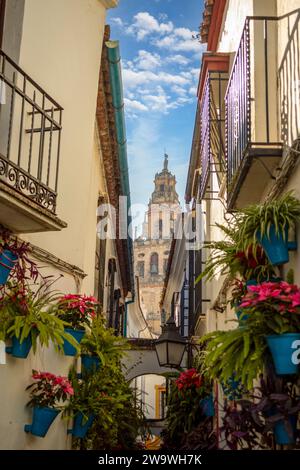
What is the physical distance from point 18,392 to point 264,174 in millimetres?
2960

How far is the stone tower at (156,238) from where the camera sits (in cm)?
9369

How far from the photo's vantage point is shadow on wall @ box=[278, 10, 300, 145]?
20.1 ft

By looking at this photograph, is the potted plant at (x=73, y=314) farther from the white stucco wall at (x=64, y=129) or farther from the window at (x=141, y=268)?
the window at (x=141, y=268)

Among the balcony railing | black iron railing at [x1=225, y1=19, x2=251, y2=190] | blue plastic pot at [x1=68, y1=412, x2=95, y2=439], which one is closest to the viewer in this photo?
the balcony railing

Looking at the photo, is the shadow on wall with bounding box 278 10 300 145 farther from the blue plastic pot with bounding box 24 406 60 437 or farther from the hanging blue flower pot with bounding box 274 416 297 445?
the blue plastic pot with bounding box 24 406 60 437

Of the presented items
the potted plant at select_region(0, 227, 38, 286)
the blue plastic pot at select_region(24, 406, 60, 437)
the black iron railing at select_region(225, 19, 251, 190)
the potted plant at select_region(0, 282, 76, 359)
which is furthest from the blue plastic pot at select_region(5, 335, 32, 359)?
the black iron railing at select_region(225, 19, 251, 190)

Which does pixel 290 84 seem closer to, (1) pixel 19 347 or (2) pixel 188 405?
(1) pixel 19 347

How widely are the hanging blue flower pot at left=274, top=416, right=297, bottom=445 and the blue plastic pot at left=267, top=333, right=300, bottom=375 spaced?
30 cm

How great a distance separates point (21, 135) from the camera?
6.29 metres

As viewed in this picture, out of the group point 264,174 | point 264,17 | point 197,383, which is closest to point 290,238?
point 264,174

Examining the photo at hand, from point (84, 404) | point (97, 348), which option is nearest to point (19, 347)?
point (84, 404)

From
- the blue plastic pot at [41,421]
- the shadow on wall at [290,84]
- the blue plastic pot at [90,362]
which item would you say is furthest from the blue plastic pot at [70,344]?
the shadow on wall at [290,84]

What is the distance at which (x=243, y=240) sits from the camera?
5723 millimetres

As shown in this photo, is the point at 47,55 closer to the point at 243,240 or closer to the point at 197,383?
the point at 243,240
